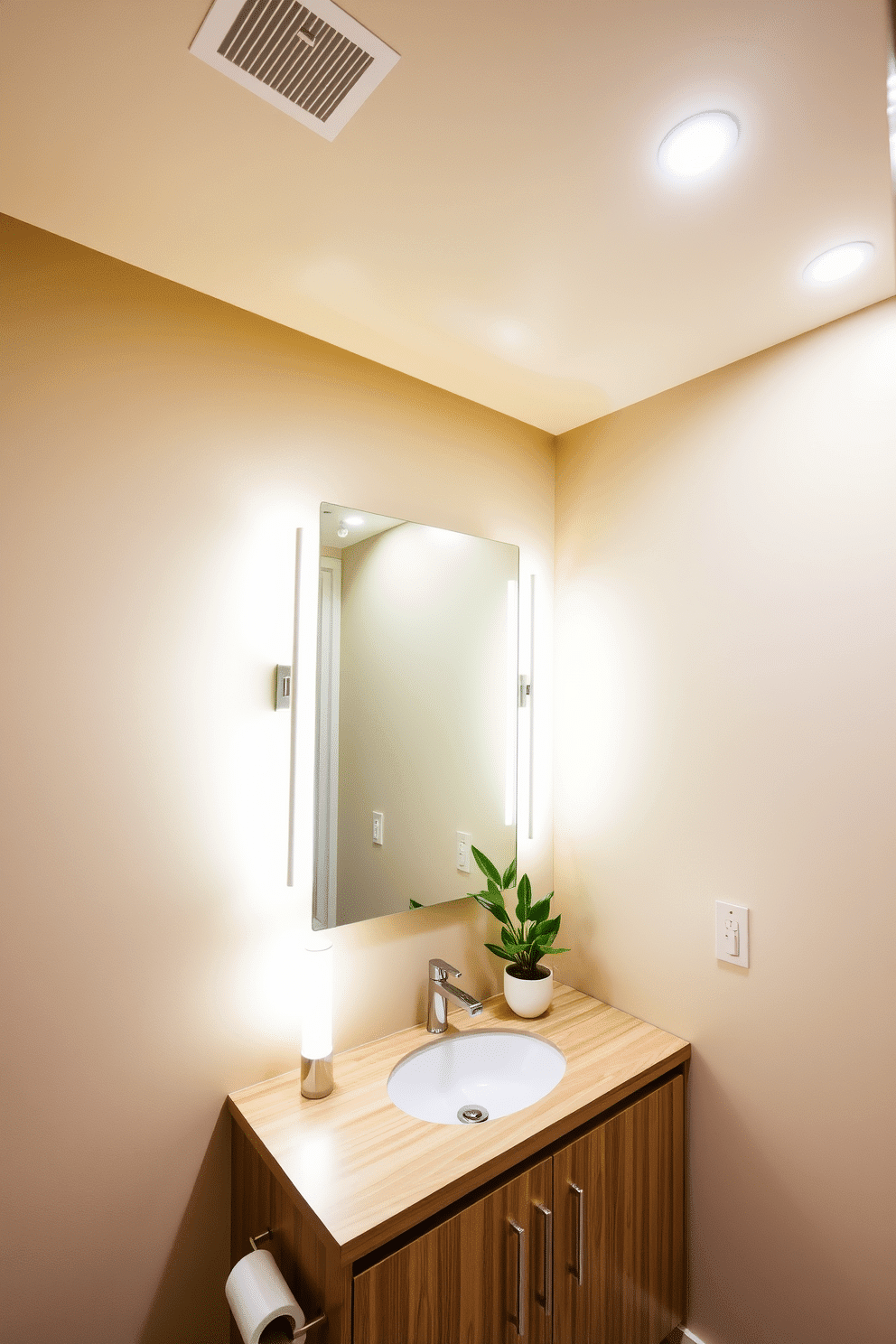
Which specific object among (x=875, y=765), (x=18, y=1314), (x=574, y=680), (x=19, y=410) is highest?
(x=19, y=410)

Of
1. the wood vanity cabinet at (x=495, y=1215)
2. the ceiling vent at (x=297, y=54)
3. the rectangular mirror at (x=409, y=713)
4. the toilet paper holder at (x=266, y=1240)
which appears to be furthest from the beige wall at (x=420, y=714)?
the ceiling vent at (x=297, y=54)

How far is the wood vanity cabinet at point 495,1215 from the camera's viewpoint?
1013mm

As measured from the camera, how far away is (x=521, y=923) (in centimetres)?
167

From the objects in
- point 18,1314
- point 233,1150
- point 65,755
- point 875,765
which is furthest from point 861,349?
point 18,1314

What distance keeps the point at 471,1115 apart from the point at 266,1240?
0.47 metres

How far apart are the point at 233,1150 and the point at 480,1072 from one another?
1.83ft

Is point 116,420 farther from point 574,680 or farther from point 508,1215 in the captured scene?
point 508,1215

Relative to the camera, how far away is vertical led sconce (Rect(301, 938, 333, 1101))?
1.28 metres

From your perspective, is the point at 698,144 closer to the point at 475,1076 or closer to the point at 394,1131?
the point at 394,1131

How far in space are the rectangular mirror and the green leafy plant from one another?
0.06 metres

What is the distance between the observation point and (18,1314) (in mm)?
1080

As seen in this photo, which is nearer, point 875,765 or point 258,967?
point 875,765

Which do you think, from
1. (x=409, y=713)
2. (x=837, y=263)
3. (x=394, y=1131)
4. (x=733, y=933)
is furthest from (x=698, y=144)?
(x=394, y=1131)

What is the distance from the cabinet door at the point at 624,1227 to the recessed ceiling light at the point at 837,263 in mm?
1693
